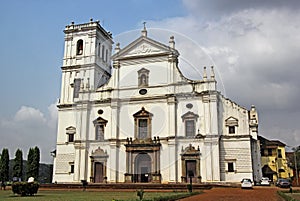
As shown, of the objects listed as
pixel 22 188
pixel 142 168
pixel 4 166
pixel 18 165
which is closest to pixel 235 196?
pixel 22 188

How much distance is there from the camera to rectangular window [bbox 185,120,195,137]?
38.2 meters

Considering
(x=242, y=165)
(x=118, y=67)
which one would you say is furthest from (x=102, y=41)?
(x=242, y=165)

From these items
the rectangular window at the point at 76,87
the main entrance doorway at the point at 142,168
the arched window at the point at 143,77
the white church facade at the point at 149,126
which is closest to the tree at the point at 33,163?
the white church facade at the point at 149,126

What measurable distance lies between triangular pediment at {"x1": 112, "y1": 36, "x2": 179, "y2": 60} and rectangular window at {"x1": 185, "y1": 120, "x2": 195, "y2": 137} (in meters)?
9.02

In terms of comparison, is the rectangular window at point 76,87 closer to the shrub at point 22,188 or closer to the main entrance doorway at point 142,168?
the main entrance doorway at point 142,168

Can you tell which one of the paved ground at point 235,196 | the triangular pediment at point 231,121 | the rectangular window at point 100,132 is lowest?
the paved ground at point 235,196

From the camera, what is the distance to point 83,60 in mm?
45781

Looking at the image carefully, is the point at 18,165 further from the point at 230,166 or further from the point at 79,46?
the point at 230,166

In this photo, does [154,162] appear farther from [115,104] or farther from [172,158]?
[115,104]

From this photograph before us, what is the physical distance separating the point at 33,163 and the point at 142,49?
76.5 ft

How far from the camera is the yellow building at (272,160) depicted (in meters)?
57.7

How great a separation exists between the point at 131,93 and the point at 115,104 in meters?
2.38

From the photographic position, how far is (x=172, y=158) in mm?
37781

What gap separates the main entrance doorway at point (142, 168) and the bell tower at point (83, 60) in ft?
37.0
